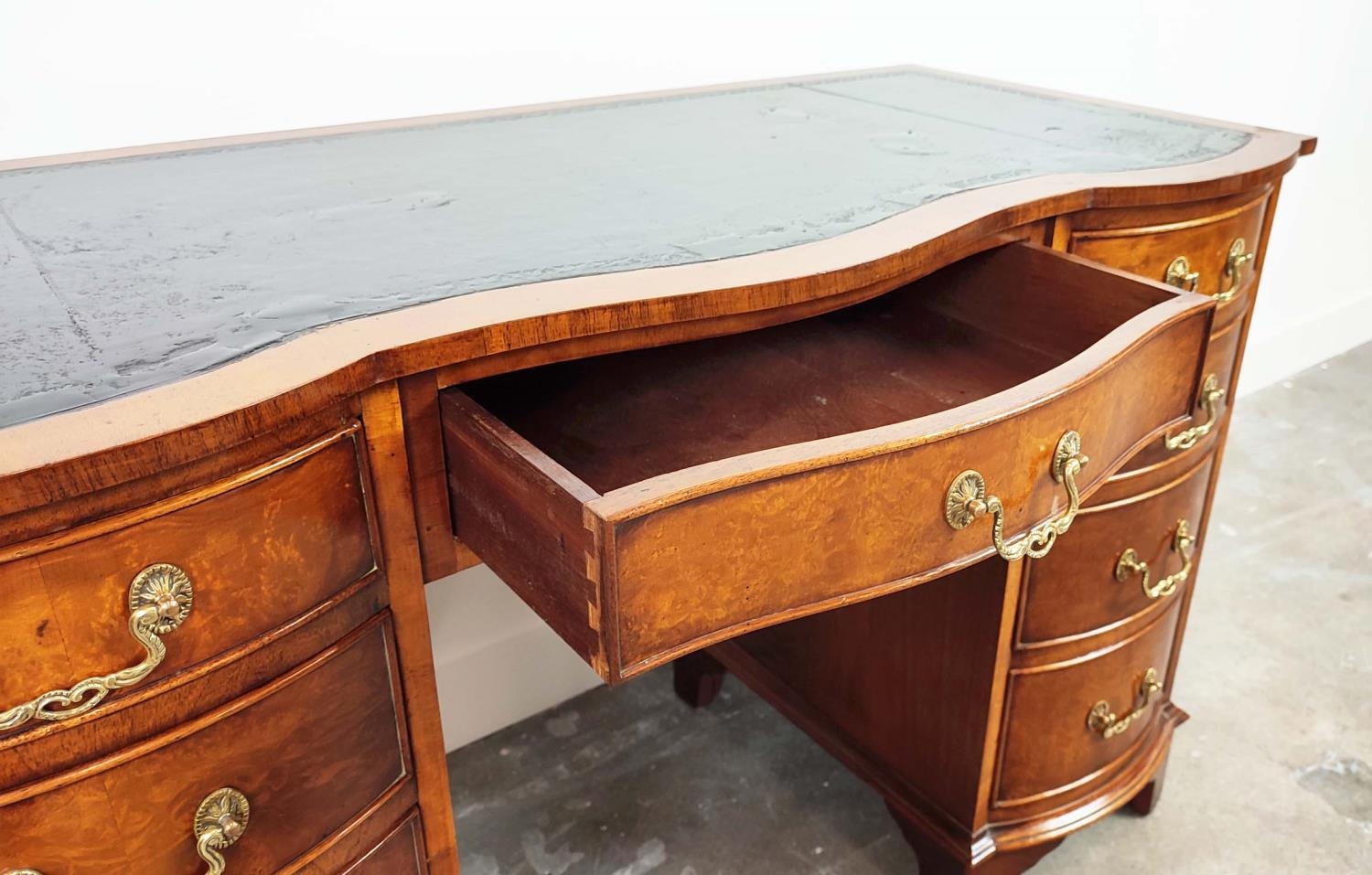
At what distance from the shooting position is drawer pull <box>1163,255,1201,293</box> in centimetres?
106

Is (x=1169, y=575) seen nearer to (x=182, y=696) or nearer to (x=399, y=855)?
(x=399, y=855)

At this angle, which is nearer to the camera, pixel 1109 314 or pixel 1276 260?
pixel 1109 314

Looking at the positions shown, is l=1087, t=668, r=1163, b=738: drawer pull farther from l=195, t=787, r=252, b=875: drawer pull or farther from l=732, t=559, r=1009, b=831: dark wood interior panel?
l=195, t=787, r=252, b=875: drawer pull

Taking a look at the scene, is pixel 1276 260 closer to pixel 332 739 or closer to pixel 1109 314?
pixel 1109 314

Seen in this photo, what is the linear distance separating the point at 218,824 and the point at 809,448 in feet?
1.30

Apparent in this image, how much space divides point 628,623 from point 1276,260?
2.35 metres

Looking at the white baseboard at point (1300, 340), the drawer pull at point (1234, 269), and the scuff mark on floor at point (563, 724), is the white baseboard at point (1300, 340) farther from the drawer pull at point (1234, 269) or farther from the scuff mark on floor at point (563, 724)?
the scuff mark on floor at point (563, 724)

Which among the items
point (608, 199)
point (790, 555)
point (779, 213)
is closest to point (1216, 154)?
point (779, 213)

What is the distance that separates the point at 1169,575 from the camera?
1.20 m

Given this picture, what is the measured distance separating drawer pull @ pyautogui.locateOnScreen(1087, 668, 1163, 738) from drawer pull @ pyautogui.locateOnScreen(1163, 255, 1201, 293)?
0.43m

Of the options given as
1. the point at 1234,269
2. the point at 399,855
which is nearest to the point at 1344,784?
the point at 1234,269

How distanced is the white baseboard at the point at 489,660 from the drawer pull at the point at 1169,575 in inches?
29.8

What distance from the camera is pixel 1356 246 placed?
8.74ft

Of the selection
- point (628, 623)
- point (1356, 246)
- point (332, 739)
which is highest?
point (628, 623)
